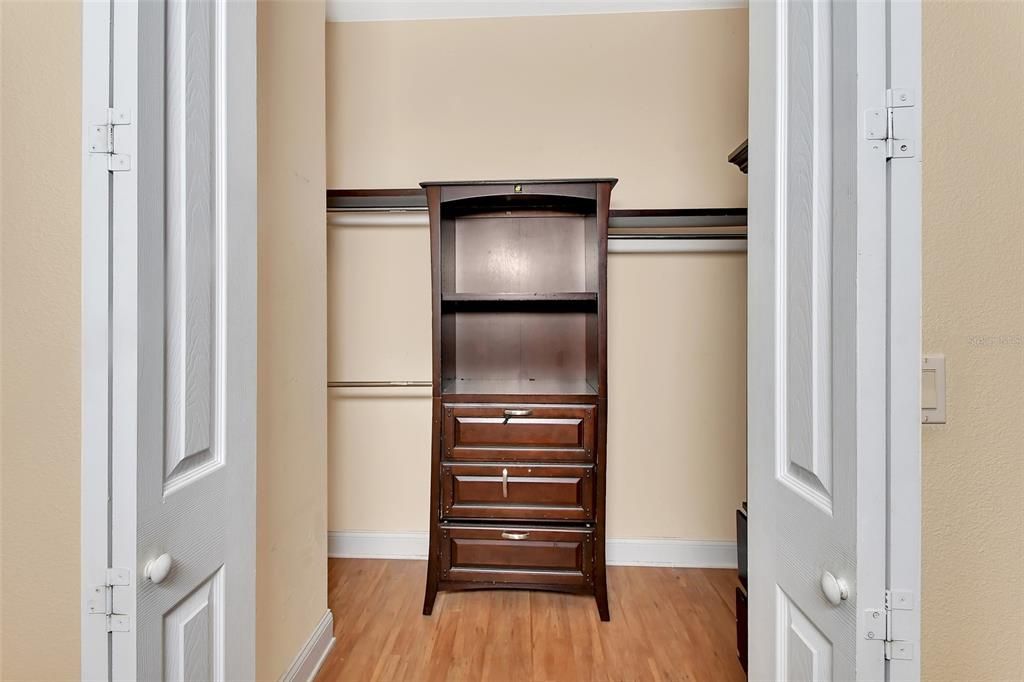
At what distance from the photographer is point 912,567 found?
2.16 feet

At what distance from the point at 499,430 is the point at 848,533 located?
1569 mm

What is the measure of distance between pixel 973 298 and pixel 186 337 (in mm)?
1184

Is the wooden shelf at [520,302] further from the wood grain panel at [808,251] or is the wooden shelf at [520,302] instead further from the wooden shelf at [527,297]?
the wood grain panel at [808,251]

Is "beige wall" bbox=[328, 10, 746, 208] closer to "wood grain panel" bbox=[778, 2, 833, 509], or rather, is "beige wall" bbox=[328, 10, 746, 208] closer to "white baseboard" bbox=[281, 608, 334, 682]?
"wood grain panel" bbox=[778, 2, 833, 509]

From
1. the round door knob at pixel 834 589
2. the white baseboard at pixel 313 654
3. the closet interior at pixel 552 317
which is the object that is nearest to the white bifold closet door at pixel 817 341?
the round door knob at pixel 834 589

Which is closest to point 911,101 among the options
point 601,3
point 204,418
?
point 204,418

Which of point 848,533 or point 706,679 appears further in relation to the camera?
point 706,679

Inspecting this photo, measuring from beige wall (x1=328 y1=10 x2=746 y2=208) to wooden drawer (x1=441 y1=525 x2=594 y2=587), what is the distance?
1598mm

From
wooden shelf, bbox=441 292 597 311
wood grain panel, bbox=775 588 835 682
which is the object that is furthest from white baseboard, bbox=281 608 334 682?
wood grain panel, bbox=775 588 835 682

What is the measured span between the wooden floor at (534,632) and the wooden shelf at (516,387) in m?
0.90

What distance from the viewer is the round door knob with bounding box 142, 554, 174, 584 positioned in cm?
70

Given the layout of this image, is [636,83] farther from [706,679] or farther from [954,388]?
[706,679]

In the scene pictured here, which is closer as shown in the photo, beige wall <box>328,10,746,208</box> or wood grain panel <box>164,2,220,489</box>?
wood grain panel <box>164,2,220,489</box>

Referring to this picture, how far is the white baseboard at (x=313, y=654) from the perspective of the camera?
1662 millimetres
